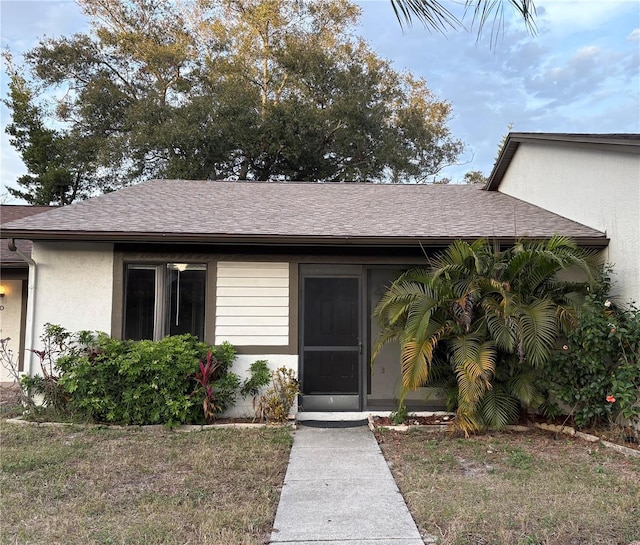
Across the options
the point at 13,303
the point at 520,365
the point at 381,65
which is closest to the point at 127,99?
the point at 381,65

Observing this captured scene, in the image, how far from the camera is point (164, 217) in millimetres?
7754

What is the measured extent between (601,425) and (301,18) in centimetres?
2197

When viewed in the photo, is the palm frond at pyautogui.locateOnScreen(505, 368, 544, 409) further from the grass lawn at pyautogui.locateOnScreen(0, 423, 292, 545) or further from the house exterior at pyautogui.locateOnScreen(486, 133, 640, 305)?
the grass lawn at pyautogui.locateOnScreen(0, 423, 292, 545)

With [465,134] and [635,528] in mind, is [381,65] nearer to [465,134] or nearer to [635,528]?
[465,134]

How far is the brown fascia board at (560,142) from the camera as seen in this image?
6.32m

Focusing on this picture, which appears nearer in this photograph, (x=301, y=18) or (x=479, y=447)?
(x=479, y=447)

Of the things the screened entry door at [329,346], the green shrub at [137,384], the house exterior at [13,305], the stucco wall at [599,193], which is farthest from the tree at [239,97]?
the green shrub at [137,384]

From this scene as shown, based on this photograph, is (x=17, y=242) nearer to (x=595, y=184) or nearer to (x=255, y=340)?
(x=255, y=340)

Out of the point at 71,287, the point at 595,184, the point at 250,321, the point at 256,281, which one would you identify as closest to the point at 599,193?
the point at 595,184

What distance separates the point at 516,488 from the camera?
176 inches

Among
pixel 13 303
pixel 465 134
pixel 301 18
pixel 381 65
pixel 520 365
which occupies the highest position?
pixel 301 18

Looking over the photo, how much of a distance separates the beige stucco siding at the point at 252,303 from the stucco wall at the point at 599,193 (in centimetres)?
441

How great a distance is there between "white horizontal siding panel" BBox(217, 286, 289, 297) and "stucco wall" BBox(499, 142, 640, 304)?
4.45 m

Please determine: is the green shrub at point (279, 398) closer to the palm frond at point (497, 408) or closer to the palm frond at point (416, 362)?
the palm frond at point (416, 362)
